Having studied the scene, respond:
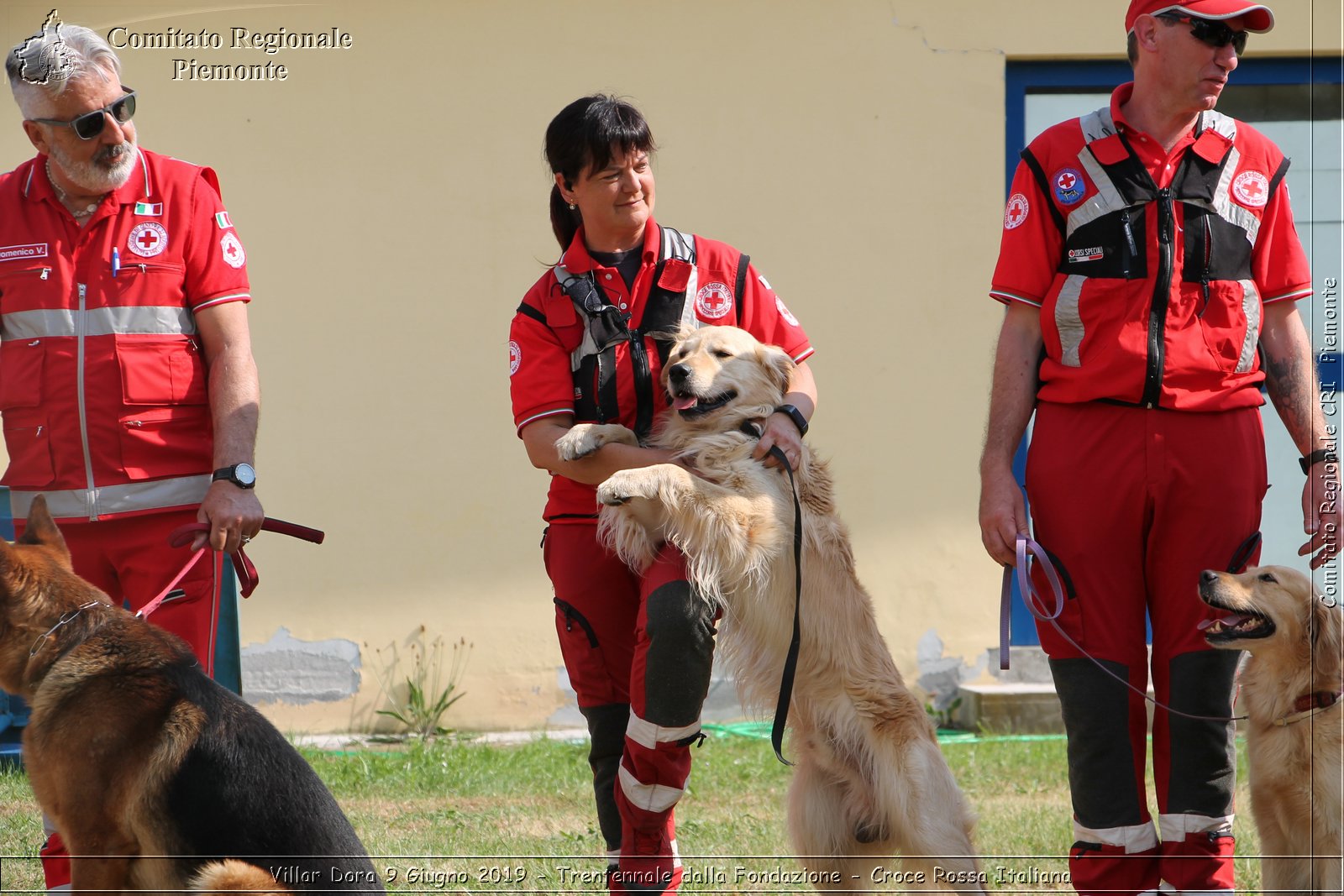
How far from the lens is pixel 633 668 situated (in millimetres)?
2949

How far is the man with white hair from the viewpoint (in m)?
3.03

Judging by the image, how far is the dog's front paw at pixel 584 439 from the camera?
3100mm

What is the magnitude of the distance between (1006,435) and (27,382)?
252 centimetres

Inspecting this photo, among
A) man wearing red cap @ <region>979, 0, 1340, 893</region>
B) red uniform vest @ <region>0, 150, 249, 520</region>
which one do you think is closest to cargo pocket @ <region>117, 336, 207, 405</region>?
red uniform vest @ <region>0, 150, 249, 520</region>

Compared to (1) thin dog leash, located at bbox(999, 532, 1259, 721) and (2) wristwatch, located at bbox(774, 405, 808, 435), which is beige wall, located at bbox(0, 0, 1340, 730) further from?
(1) thin dog leash, located at bbox(999, 532, 1259, 721)

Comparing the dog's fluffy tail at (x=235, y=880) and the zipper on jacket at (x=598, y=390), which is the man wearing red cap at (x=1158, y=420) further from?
the dog's fluffy tail at (x=235, y=880)

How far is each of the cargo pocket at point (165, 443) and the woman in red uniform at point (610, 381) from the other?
84 centimetres

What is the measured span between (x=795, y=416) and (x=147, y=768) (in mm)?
1826

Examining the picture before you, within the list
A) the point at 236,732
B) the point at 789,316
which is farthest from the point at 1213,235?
the point at 236,732

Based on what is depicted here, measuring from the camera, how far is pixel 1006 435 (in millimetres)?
3070

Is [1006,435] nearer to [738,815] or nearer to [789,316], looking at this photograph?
[789,316]

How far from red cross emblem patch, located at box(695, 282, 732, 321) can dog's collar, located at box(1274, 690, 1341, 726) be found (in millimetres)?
1788

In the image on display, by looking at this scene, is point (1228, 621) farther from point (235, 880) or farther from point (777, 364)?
point (235, 880)

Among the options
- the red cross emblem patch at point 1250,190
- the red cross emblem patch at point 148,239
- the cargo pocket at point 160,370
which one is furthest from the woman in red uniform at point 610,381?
the red cross emblem patch at point 1250,190
